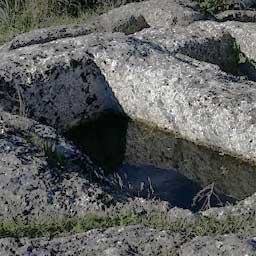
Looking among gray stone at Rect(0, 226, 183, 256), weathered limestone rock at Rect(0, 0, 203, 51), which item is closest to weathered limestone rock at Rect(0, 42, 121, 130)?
weathered limestone rock at Rect(0, 0, 203, 51)

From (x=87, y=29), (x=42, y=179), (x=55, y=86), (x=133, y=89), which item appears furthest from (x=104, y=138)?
(x=87, y=29)

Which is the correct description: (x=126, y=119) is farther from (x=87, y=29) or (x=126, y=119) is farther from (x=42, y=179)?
(x=42, y=179)

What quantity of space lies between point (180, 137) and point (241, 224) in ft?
7.04

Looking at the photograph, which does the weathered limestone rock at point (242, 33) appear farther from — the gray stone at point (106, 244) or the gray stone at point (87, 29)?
the gray stone at point (106, 244)

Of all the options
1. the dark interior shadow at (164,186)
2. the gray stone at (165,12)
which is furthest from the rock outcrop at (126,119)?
the gray stone at (165,12)

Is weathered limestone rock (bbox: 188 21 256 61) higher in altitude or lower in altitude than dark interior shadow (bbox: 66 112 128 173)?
higher

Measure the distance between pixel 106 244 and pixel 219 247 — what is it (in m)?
0.61

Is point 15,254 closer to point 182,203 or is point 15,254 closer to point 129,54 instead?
point 182,203

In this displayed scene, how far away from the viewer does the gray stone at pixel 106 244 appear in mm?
4016

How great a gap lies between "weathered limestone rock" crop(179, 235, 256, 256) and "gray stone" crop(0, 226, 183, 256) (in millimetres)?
99

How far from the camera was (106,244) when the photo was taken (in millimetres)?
4090

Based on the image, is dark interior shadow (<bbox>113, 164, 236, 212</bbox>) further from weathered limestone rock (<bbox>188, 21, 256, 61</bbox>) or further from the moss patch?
weathered limestone rock (<bbox>188, 21, 256, 61</bbox>)

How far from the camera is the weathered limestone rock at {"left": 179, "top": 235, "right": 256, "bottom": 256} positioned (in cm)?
379

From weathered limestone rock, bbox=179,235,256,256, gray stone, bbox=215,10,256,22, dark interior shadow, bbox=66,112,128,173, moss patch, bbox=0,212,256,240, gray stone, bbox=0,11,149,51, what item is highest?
gray stone, bbox=215,10,256,22
